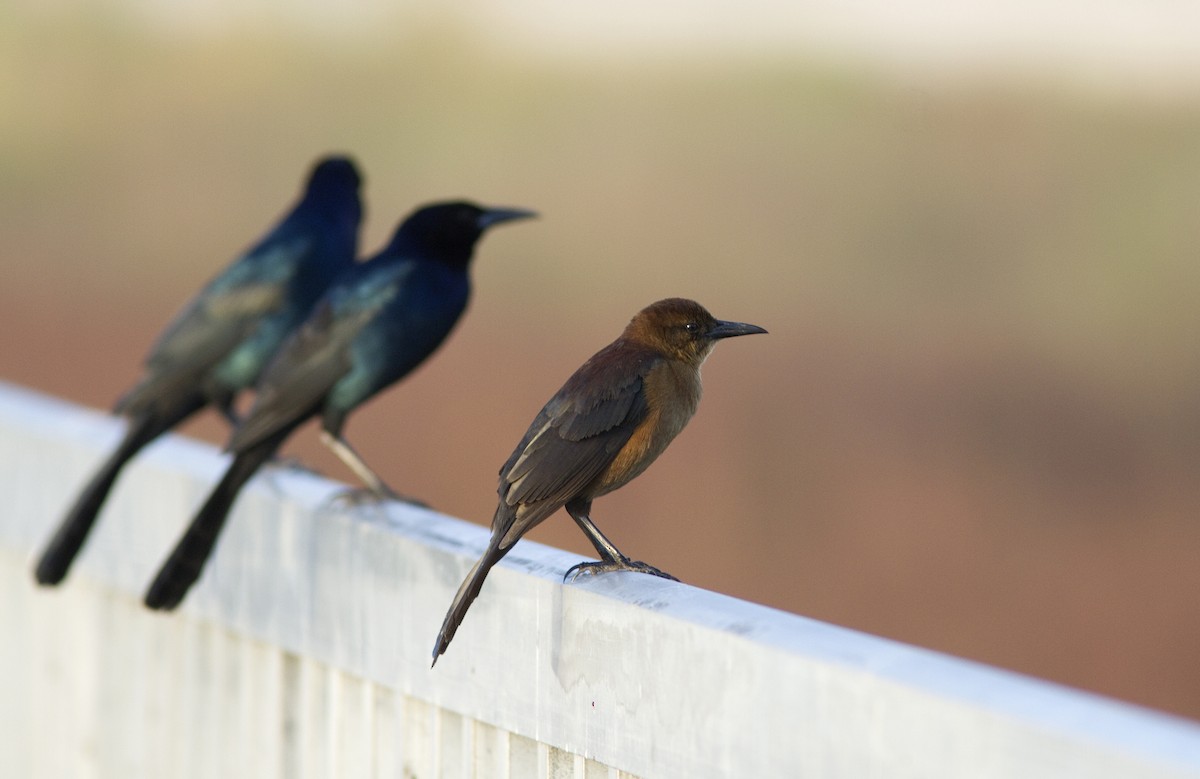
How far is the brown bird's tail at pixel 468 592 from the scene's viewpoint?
2.22m

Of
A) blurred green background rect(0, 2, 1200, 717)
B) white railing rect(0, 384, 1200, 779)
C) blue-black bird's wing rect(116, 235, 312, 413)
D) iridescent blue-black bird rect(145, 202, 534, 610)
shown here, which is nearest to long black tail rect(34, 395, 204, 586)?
white railing rect(0, 384, 1200, 779)

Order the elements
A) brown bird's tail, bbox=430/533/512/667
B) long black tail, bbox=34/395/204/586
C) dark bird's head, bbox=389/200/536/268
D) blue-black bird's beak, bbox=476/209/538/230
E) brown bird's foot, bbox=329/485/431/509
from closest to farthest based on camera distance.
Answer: brown bird's tail, bbox=430/533/512/667
brown bird's foot, bbox=329/485/431/509
long black tail, bbox=34/395/204/586
blue-black bird's beak, bbox=476/209/538/230
dark bird's head, bbox=389/200/536/268

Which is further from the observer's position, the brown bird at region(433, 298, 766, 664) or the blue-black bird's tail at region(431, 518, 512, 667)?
the brown bird at region(433, 298, 766, 664)

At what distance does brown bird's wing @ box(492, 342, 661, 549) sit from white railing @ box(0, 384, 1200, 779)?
0.31ft

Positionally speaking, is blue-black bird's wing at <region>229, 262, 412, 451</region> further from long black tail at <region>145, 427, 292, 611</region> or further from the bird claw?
long black tail at <region>145, 427, 292, 611</region>

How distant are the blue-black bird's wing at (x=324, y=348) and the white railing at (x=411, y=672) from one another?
1.20 feet

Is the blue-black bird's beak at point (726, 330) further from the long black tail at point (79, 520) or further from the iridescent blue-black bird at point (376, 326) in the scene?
the long black tail at point (79, 520)

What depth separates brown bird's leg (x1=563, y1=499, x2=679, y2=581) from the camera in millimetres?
2469

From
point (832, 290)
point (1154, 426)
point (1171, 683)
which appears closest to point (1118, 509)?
point (1154, 426)

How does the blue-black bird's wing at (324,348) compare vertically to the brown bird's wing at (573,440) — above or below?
below

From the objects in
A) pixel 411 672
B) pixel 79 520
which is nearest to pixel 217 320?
pixel 79 520

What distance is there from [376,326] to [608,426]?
1749 millimetres

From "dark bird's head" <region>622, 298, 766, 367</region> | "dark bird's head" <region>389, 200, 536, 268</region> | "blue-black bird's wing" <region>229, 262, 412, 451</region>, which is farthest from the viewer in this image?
"dark bird's head" <region>389, 200, 536, 268</region>

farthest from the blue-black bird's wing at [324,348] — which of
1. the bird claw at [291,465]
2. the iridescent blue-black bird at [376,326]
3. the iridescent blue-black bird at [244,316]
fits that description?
the iridescent blue-black bird at [244,316]
